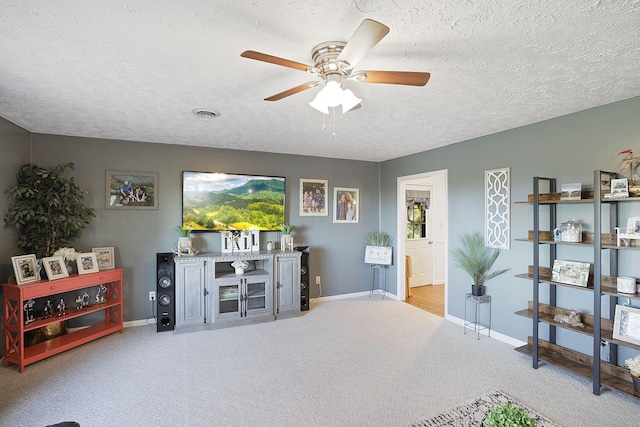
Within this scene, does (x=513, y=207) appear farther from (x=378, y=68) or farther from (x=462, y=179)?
(x=378, y=68)

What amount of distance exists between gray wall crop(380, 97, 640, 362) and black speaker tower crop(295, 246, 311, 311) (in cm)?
207

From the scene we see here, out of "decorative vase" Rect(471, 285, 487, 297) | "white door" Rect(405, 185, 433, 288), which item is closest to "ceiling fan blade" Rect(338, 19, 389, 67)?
"decorative vase" Rect(471, 285, 487, 297)

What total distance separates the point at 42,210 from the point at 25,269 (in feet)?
2.12

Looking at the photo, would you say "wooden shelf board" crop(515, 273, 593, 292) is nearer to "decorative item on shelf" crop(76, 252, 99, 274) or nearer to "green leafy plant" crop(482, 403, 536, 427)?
"green leafy plant" crop(482, 403, 536, 427)

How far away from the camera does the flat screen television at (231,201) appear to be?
442 cm

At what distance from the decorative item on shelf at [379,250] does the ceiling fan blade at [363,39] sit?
4.19 m

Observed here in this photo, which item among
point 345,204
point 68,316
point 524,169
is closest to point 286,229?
point 345,204

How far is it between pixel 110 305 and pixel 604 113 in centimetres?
551

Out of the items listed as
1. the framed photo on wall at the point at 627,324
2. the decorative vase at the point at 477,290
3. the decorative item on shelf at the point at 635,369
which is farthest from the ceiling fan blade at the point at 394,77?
the decorative vase at the point at 477,290

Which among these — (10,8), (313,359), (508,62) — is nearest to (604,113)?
(508,62)

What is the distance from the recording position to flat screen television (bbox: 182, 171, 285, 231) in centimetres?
442

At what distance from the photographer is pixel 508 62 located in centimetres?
199

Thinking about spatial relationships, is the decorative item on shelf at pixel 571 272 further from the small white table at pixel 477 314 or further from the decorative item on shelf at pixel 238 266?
the decorative item on shelf at pixel 238 266

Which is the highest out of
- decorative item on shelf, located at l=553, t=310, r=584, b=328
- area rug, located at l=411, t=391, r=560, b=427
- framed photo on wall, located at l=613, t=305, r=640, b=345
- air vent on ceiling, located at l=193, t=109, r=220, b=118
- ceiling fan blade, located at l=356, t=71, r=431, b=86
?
air vent on ceiling, located at l=193, t=109, r=220, b=118
